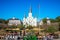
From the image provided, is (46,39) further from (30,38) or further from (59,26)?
(59,26)

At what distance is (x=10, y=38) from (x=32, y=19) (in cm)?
3385

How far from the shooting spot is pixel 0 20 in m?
47.1

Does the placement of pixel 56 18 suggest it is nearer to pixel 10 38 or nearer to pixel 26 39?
pixel 10 38

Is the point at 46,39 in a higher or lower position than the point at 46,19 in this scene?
lower

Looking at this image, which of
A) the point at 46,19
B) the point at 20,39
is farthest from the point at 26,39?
the point at 46,19

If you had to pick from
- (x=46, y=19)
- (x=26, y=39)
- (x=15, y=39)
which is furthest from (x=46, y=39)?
(x=46, y=19)

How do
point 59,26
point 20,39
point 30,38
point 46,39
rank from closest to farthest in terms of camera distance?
point 30,38, point 46,39, point 20,39, point 59,26

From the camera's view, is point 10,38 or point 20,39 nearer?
point 10,38

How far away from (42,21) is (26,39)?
134ft

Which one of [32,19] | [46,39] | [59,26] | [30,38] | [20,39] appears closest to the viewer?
[30,38]

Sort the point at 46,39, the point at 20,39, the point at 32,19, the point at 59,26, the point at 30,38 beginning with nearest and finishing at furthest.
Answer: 1. the point at 30,38
2. the point at 46,39
3. the point at 20,39
4. the point at 59,26
5. the point at 32,19

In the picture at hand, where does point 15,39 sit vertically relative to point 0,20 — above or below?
below

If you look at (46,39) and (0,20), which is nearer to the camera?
(46,39)

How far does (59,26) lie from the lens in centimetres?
3158
